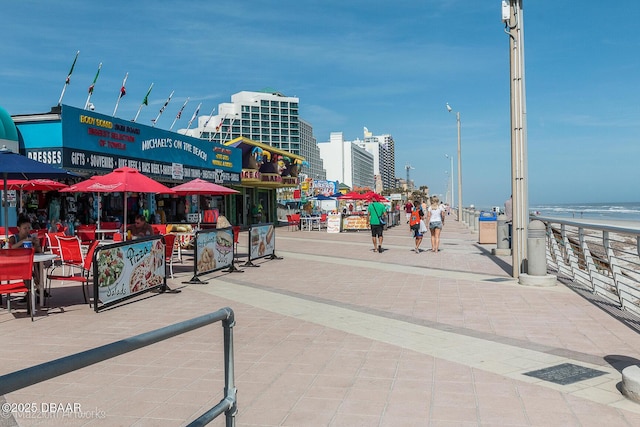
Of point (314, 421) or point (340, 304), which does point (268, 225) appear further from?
point (314, 421)

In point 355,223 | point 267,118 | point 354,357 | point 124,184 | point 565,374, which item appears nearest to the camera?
point 565,374

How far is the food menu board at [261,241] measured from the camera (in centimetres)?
1343

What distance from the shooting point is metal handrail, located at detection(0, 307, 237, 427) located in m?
1.57

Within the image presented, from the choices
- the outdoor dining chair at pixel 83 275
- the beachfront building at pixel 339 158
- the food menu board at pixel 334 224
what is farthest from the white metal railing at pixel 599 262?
the beachfront building at pixel 339 158

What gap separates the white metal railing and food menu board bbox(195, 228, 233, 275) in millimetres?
6762

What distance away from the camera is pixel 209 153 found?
94.5 feet

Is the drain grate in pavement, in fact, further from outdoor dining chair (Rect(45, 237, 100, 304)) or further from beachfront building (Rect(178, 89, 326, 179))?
beachfront building (Rect(178, 89, 326, 179))

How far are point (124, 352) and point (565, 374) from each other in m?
4.08

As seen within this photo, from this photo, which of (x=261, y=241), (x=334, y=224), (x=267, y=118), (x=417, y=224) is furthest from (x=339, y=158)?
(x=261, y=241)

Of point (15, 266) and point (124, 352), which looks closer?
point (124, 352)

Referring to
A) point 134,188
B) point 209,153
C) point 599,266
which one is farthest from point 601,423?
point 209,153

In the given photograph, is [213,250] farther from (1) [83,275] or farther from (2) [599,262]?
(2) [599,262]

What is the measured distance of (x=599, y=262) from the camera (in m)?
9.16

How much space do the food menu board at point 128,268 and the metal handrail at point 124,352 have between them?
5114 mm
